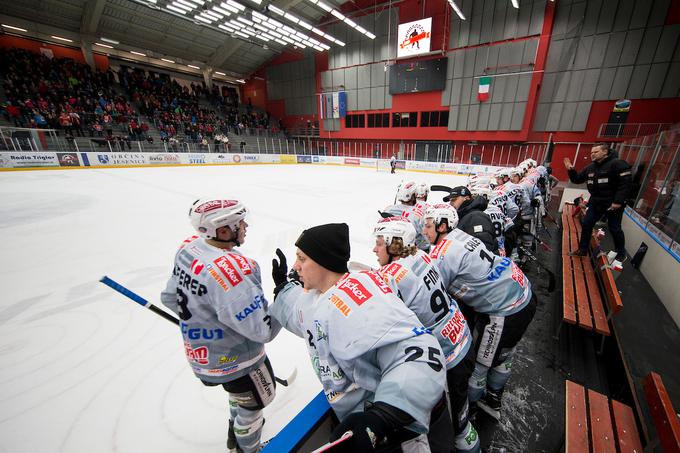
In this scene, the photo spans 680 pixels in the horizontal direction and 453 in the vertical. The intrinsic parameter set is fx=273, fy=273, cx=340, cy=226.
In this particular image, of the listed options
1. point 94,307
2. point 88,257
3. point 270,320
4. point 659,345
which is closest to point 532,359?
point 659,345

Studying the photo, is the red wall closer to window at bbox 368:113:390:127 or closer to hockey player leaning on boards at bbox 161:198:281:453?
window at bbox 368:113:390:127

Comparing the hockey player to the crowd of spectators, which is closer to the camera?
the hockey player

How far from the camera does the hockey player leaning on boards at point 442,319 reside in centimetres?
163

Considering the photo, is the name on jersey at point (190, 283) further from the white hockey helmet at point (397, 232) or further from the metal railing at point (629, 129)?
the metal railing at point (629, 129)

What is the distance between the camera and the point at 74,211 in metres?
7.64

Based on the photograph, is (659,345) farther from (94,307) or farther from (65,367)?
(94,307)

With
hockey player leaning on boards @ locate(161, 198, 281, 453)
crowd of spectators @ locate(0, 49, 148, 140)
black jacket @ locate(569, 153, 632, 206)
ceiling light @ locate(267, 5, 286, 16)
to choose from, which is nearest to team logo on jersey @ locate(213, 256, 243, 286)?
hockey player leaning on boards @ locate(161, 198, 281, 453)

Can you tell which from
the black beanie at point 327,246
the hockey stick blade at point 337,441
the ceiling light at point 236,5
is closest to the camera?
the hockey stick blade at point 337,441

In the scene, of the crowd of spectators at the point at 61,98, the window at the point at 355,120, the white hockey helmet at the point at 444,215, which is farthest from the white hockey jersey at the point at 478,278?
the window at the point at 355,120

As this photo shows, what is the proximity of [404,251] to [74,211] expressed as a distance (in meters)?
9.81

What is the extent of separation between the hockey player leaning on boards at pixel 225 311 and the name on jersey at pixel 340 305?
0.71m

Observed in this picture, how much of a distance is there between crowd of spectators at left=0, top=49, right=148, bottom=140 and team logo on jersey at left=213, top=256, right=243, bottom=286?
20.6 meters

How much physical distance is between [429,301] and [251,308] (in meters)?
1.05

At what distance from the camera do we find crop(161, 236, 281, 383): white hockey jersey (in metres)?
1.53
